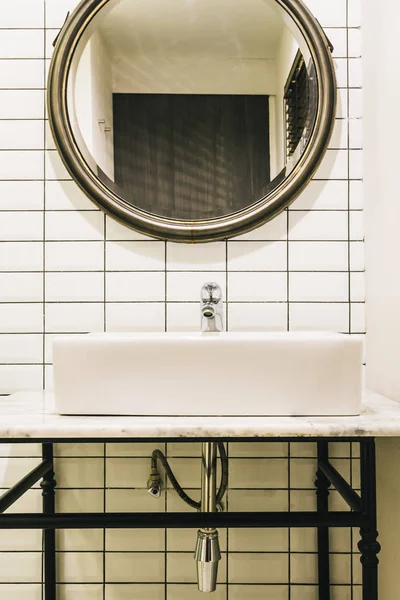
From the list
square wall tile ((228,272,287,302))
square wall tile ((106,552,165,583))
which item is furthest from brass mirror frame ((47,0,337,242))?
square wall tile ((106,552,165,583))

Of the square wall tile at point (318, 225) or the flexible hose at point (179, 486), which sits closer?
the flexible hose at point (179, 486)

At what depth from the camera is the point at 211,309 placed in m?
1.27

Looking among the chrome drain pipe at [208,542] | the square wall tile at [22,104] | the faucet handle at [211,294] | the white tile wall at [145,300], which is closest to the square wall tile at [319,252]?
the white tile wall at [145,300]

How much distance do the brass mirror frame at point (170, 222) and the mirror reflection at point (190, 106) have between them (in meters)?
0.03

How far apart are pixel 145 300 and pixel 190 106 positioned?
1.86 ft

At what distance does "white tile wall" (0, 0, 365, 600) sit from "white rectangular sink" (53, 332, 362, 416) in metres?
0.44

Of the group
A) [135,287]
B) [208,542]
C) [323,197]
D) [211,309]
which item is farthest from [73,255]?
[208,542]

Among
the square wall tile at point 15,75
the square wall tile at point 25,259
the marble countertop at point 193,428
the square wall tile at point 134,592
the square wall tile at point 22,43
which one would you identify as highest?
the square wall tile at point 22,43

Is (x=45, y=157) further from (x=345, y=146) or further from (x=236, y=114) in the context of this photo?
(x=345, y=146)

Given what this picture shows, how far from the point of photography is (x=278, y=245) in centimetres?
154

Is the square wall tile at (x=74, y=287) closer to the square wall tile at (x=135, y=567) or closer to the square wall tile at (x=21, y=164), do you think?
the square wall tile at (x=21, y=164)

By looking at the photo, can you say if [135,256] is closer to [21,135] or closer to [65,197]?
[65,197]

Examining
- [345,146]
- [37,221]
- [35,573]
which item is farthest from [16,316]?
[345,146]

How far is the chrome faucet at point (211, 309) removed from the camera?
1.27m
